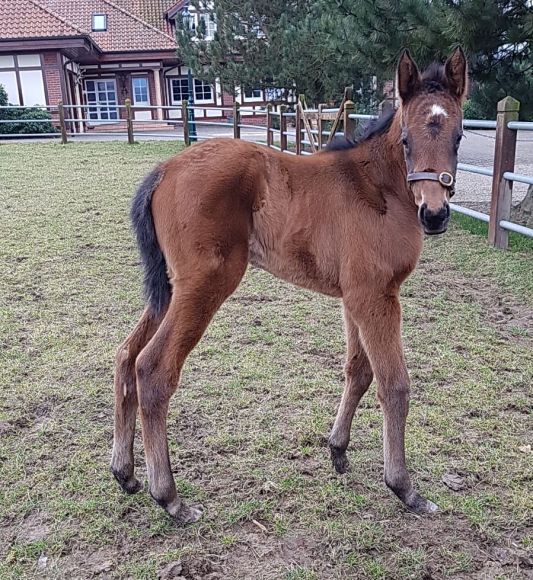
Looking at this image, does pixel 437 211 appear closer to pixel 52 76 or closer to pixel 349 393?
pixel 349 393

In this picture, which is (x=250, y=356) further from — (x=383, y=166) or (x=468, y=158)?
(x=468, y=158)

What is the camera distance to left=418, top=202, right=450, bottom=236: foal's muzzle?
210cm

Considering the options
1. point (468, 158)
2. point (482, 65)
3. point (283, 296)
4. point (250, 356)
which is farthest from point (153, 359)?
point (468, 158)

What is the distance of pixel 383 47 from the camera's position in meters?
6.82

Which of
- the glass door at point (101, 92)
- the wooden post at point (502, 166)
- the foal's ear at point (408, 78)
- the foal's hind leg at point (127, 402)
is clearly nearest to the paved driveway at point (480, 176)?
the wooden post at point (502, 166)

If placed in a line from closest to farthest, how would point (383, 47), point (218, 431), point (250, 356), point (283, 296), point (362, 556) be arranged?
point (362, 556)
point (218, 431)
point (250, 356)
point (283, 296)
point (383, 47)

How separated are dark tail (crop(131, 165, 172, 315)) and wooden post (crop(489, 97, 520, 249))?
456cm

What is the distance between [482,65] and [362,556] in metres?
6.39

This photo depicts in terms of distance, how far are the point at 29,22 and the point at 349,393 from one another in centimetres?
2496

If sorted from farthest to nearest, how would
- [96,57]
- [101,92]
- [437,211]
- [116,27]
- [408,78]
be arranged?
[101,92], [116,27], [96,57], [408,78], [437,211]

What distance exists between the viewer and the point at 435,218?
2.10 meters

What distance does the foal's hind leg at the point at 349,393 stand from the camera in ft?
8.66

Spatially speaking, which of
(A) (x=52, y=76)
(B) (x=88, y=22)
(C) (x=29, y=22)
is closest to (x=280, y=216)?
(A) (x=52, y=76)

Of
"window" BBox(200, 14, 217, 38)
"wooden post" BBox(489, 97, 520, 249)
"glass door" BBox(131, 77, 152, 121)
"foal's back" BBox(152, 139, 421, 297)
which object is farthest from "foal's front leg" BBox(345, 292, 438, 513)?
"glass door" BBox(131, 77, 152, 121)
